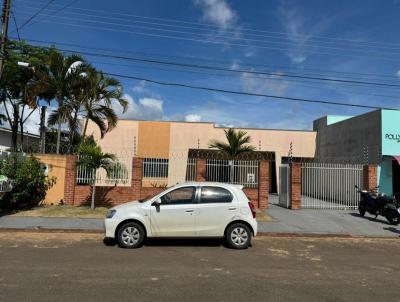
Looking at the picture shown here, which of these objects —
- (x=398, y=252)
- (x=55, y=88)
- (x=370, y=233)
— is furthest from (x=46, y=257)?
(x=55, y=88)

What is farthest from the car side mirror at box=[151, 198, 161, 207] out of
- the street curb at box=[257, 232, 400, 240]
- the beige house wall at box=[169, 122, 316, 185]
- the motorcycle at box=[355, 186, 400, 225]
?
the beige house wall at box=[169, 122, 316, 185]

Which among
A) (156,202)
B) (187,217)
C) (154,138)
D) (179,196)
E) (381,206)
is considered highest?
(154,138)

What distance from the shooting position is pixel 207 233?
10562mm

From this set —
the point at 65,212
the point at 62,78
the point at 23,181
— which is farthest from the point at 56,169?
the point at 62,78

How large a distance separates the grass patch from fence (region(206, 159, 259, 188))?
202 inches

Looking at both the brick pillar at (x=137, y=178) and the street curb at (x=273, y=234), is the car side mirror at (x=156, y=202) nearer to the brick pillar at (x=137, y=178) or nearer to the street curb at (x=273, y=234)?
the street curb at (x=273, y=234)

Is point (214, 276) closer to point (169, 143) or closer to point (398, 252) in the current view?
point (398, 252)

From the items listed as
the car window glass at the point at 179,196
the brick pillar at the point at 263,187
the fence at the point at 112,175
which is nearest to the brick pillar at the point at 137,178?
the fence at the point at 112,175

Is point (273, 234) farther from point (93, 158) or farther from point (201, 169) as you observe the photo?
point (93, 158)

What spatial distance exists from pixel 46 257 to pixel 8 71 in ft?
57.0

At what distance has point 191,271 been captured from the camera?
797cm

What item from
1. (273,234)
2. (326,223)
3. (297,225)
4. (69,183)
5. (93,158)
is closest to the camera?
(273,234)

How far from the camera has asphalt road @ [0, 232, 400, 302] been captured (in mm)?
6422

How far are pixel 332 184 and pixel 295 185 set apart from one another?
122 inches
